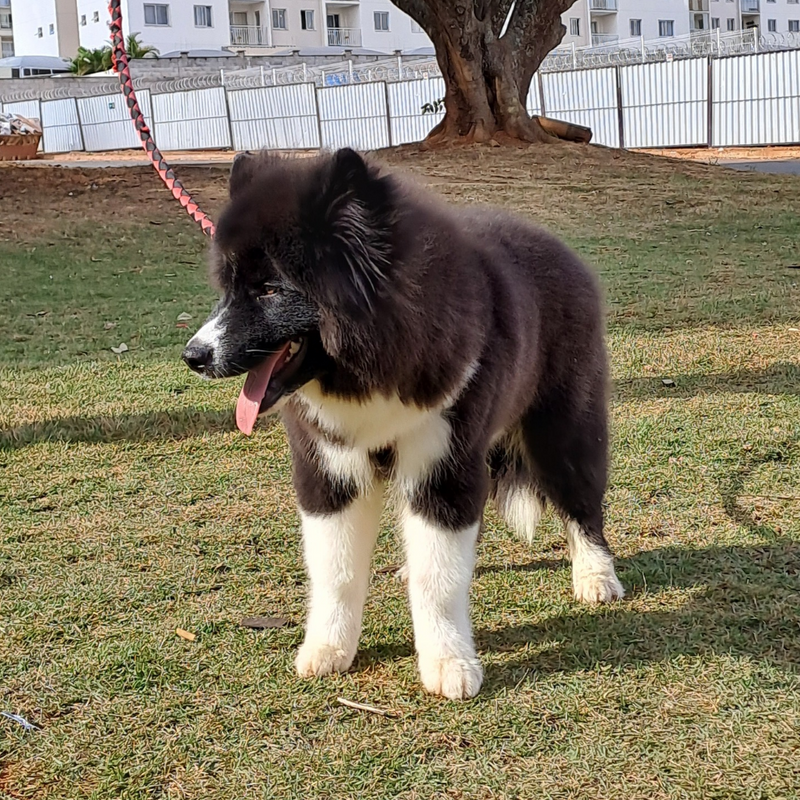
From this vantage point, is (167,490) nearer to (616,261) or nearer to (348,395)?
(348,395)

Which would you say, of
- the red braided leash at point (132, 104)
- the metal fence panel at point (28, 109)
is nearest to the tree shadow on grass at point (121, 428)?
the red braided leash at point (132, 104)

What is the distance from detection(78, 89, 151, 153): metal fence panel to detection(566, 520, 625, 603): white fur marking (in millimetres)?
36499

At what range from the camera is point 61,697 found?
2984 millimetres

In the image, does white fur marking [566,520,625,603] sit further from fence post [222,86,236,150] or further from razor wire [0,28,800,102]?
fence post [222,86,236,150]

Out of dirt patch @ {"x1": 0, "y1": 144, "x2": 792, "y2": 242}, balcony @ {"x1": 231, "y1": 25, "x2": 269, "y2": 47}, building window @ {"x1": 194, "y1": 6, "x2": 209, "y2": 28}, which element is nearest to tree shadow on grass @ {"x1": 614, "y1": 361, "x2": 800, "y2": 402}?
dirt patch @ {"x1": 0, "y1": 144, "x2": 792, "y2": 242}

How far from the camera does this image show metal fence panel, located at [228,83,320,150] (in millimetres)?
32219

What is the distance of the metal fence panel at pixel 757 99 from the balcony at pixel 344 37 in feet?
141

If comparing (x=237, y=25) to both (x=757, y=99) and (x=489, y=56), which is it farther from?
(x=489, y=56)

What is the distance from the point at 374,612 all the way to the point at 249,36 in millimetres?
64153

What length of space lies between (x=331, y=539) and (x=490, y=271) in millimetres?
967

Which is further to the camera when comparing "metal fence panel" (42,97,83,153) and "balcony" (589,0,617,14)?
"balcony" (589,0,617,14)

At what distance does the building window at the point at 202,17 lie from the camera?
60.0 metres

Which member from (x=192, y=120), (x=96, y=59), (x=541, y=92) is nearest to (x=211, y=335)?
(x=541, y=92)

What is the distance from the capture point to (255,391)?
2.69m
